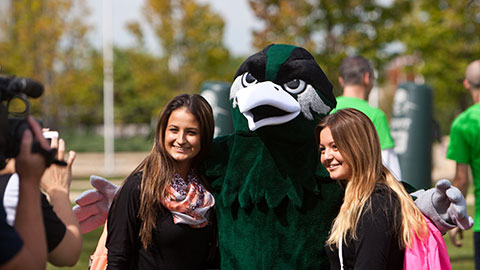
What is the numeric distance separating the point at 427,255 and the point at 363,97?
8.13 ft

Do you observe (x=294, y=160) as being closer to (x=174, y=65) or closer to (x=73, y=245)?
(x=73, y=245)

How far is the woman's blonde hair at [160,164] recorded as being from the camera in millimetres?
2705

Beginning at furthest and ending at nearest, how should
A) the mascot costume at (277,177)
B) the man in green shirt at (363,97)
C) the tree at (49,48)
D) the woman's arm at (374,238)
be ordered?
the tree at (49,48) < the man in green shirt at (363,97) < the mascot costume at (277,177) < the woman's arm at (374,238)

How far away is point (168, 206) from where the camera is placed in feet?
8.94

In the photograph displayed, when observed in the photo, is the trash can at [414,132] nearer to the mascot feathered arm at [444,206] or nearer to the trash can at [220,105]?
the trash can at [220,105]

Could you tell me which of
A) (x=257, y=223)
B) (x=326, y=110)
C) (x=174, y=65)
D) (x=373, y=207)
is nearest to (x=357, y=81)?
(x=326, y=110)

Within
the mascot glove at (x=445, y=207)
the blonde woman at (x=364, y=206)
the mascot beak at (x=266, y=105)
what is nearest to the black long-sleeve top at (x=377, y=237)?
the blonde woman at (x=364, y=206)

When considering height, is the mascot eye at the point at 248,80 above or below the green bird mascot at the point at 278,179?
above

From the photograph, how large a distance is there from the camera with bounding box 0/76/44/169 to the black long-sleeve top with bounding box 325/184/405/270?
3.98 feet

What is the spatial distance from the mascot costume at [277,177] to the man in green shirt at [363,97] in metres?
1.55

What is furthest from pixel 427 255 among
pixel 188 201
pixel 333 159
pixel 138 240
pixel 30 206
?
pixel 30 206

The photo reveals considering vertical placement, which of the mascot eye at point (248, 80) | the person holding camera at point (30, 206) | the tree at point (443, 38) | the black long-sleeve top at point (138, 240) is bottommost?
the black long-sleeve top at point (138, 240)

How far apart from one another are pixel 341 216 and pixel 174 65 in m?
20.1

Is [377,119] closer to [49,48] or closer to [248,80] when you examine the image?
[248,80]
